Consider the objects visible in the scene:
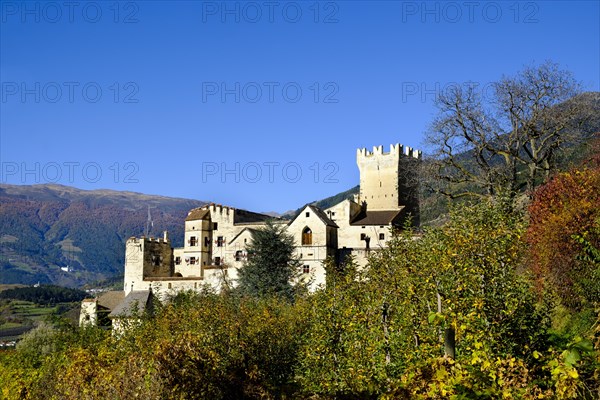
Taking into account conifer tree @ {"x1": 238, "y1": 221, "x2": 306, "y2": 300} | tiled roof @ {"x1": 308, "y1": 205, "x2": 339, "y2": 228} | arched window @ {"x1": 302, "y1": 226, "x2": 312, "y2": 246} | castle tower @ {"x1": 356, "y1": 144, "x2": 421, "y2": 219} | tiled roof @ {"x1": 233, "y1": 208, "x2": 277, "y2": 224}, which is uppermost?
castle tower @ {"x1": 356, "y1": 144, "x2": 421, "y2": 219}

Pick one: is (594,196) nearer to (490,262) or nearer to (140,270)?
(490,262)

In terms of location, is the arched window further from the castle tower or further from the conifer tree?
the castle tower

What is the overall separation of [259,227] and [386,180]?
45.8 ft

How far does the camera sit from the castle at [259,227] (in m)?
64.4

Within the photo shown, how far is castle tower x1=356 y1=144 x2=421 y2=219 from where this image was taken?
7262 centimetres

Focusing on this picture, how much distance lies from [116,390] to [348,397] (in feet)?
18.1

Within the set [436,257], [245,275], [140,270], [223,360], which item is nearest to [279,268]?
[245,275]

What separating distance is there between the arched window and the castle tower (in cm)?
1093

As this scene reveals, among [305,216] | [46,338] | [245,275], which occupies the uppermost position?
[305,216]

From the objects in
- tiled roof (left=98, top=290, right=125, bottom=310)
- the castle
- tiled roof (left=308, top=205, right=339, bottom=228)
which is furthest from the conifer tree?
tiled roof (left=98, top=290, right=125, bottom=310)

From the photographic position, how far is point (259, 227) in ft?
232

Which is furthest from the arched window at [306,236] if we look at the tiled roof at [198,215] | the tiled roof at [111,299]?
the tiled roof at [111,299]

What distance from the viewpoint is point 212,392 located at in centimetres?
1653

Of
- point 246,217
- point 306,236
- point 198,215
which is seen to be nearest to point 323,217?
point 306,236
